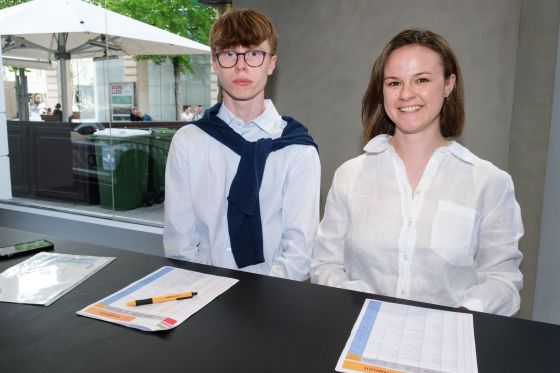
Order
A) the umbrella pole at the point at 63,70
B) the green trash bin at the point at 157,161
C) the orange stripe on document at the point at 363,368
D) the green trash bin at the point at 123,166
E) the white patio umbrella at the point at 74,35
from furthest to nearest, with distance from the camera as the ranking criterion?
the umbrella pole at the point at 63,70 < the green trash bin at the point at 123,166 < the green trash bin at the point at 157,161 < the white patio umbrella at the point at 74,35 < the orange stripe on document at the point at 363,368

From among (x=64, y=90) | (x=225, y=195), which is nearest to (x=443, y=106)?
(x=225, y=195)

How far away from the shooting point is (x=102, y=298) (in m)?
1.18

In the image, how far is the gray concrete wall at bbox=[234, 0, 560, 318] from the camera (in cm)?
248

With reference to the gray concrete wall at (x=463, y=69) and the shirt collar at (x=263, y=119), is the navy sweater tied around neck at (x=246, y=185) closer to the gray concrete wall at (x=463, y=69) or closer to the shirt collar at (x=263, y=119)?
the shirt collar at (x=263, y=119)

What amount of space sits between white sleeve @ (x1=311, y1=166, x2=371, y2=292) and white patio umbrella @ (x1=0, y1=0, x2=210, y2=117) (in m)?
2.80

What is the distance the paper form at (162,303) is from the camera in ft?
3.45

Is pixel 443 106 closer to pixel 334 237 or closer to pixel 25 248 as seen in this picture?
pixel 334 237

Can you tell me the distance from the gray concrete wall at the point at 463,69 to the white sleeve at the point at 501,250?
1.25m

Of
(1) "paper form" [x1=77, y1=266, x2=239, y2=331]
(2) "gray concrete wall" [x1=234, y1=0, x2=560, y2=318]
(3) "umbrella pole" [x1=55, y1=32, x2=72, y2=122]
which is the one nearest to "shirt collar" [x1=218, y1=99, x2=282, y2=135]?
(1) "paper form" [x1=77, y1=266, x2=239, y2=331]

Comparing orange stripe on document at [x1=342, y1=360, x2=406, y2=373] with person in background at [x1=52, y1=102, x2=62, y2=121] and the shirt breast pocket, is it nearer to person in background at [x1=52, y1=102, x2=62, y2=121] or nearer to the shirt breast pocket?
the shirt breast pocket

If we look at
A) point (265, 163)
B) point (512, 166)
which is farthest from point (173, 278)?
point (512, 166)

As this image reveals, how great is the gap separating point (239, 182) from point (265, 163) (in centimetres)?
12

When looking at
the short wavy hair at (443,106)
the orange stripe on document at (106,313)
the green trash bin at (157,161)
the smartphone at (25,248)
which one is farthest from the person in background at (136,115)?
the orange stripe on document at (106,313)

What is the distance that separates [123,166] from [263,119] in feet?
10.5
